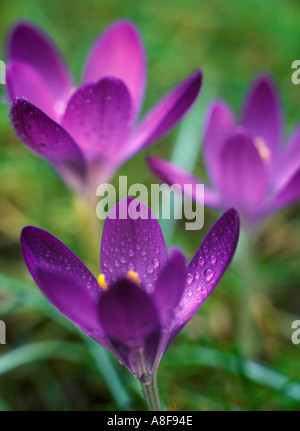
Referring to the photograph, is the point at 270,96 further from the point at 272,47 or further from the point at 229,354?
the point at 272,47

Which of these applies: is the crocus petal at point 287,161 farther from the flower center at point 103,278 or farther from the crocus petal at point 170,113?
the flower center at point 103,278

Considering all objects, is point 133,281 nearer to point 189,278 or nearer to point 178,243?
point 189,278

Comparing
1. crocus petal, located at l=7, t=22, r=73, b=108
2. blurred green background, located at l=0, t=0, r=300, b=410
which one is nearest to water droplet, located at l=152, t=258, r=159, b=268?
blurred green background, located at l=0, t=0, r=300, b=410

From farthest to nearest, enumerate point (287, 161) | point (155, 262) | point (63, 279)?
point (287, 161) → point (155, 262) → point (63, 279)

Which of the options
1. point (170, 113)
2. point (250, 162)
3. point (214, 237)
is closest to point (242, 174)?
point (250, 162)

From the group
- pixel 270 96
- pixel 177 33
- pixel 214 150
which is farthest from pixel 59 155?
pixel 177 33

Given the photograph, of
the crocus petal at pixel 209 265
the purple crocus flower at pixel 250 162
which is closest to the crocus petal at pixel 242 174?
the purple crocus flower at pixel 250 162
